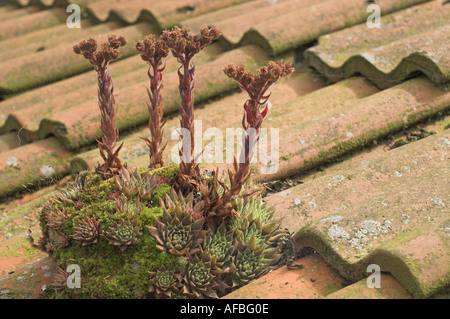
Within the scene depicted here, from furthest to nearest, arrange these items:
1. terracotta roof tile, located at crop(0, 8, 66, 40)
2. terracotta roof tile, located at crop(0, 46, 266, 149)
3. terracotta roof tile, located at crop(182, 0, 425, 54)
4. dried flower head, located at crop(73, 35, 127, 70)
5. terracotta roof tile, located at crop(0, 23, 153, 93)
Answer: terracotta roof tile, located at crop(0, 8, 66, 40), terracotta roof tile, located at crop(0, 23, 153, 93), terracotta roof tile, located at crop(182, 0, 425, 54), terracotta roof tile, located at crop(0, 46, 266, 149), dried flower head, located at crop(73, 35, 127, 70)

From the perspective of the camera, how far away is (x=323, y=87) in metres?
5.18

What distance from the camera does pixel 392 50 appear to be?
494 centimetres

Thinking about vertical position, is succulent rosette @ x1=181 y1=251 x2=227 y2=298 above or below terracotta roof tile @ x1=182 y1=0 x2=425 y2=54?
below

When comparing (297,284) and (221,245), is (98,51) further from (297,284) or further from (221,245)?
(297,284)

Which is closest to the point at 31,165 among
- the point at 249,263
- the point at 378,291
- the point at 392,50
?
the point at 249,263

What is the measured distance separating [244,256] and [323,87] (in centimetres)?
256

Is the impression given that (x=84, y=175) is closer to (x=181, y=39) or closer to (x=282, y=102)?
(x=181, y=39)

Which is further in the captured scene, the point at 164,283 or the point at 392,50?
the point at 392,50

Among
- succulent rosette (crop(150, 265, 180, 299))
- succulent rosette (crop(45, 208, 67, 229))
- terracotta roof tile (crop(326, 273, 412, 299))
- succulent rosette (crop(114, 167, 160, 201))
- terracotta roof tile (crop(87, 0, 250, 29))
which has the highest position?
terracotta roof tile (crop(87, 0, 250, 29))

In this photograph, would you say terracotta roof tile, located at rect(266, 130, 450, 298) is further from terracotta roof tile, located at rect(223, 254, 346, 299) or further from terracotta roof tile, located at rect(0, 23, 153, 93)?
terracotta roof tile, located at rect(0, 23, 153, 93)

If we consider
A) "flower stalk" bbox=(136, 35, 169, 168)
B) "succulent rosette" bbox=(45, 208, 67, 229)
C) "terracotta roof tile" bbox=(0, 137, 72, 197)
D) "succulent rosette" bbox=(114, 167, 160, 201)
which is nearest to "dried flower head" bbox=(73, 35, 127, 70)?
"flower stalk" bbox=(136, 35, 169, 168)

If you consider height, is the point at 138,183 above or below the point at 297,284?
above

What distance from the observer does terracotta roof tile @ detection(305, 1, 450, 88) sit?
454cm

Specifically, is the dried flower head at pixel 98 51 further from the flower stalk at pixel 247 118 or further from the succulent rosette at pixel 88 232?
the succulent rosette at pixel 88 232
